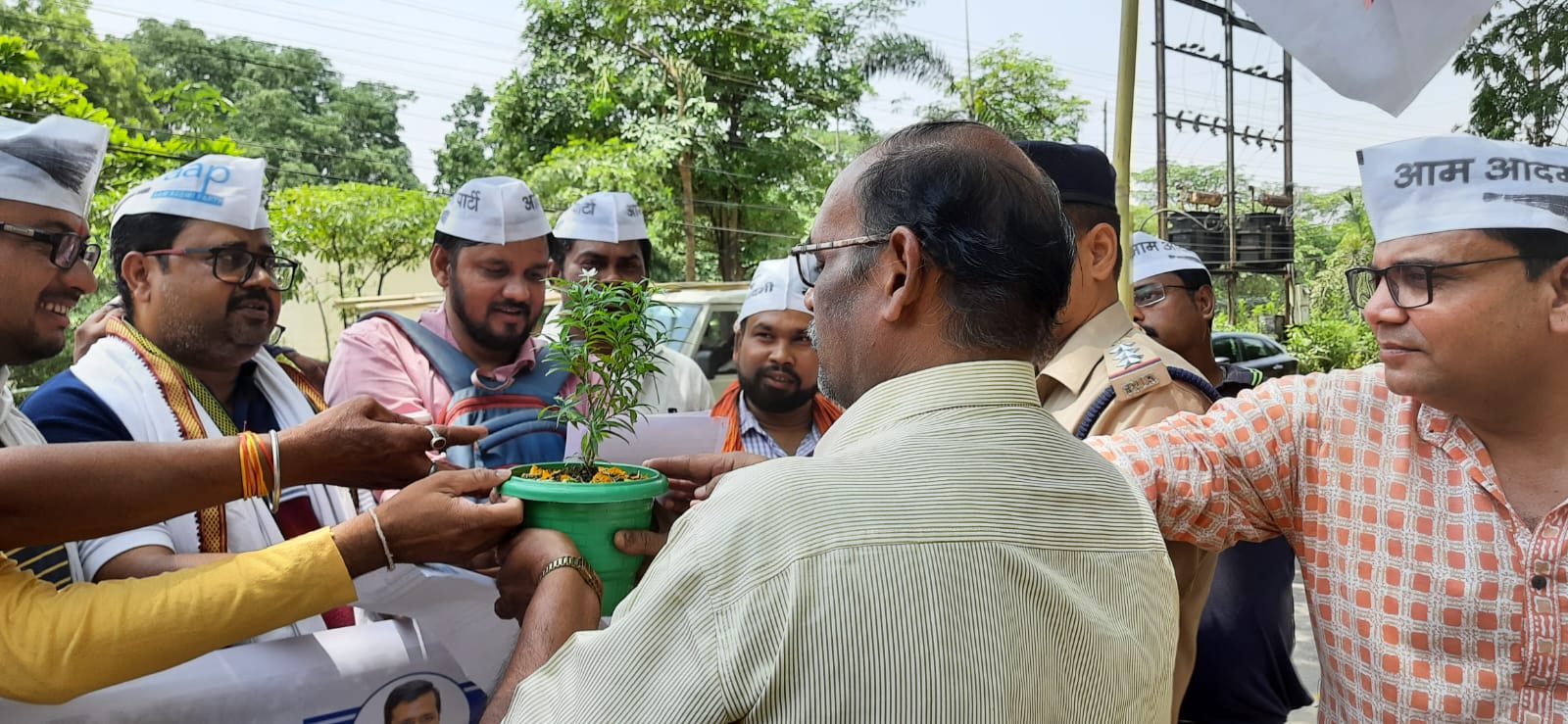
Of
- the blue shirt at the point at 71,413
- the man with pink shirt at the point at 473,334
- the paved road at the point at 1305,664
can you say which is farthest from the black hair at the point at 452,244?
the paved road at the point at 1305,664

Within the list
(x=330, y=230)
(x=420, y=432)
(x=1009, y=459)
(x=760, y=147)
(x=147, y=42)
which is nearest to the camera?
(x=1009, y=459)

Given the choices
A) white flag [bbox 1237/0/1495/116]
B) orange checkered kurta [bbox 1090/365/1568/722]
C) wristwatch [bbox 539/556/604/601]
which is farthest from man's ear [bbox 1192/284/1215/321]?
wristwatch [bbox 539/556/604/601]

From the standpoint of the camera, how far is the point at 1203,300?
188 inches

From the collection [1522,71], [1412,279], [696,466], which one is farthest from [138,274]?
[1522,71]

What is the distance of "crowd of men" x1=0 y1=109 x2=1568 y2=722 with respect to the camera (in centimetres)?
112

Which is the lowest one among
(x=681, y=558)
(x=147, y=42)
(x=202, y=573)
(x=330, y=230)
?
(x=202, y=573)

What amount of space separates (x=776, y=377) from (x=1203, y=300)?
212 centimetres

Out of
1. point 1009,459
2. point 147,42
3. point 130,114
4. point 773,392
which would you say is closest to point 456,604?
point 1009,459

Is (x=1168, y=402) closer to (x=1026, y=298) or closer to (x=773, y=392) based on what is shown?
(x=1026, y=298)

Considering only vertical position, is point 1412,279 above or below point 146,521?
above

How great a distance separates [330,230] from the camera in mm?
19641

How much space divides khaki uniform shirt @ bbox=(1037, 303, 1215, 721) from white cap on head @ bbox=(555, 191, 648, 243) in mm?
2337

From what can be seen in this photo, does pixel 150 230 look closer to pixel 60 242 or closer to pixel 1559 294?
pixel 60 242

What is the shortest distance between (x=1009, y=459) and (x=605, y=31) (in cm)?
2092
